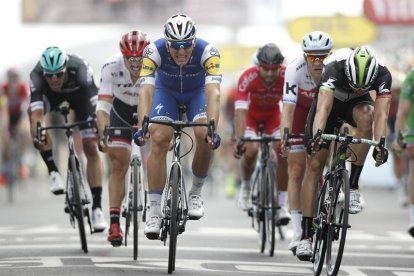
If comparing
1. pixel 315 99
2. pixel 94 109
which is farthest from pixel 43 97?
pixel 315 99

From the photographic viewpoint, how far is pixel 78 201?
14781mm

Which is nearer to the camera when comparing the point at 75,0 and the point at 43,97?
the point at 43,97

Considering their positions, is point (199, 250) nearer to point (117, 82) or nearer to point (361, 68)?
point (117, 82)

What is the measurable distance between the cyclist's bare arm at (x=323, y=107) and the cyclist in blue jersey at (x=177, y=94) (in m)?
0.89

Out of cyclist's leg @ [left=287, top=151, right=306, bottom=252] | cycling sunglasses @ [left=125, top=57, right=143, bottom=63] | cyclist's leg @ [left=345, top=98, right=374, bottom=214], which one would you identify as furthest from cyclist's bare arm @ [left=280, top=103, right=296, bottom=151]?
cycling sunglasses @ [left=125, top=57, right=143, bottom=63]

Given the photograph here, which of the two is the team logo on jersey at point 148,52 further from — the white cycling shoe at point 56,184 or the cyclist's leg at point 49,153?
the white cycling shoe at point 56,184

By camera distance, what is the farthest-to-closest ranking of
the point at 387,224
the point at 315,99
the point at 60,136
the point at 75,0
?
the point at 75,0
the point at 60,136
the point at 387,224
the point at 315,99

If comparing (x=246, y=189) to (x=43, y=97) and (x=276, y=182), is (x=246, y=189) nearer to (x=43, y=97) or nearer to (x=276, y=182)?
(x=276, y=182)

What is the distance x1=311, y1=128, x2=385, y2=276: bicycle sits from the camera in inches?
463

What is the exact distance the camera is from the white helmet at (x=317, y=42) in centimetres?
1334

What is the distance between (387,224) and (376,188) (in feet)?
35.1

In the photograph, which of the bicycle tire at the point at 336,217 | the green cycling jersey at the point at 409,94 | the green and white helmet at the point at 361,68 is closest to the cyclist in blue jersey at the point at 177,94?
the bicycle tire at the point at 336,217

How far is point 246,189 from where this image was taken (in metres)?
16.6

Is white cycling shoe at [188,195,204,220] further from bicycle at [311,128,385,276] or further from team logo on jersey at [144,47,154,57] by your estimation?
team logo on jersey at [144,47,154,57]
